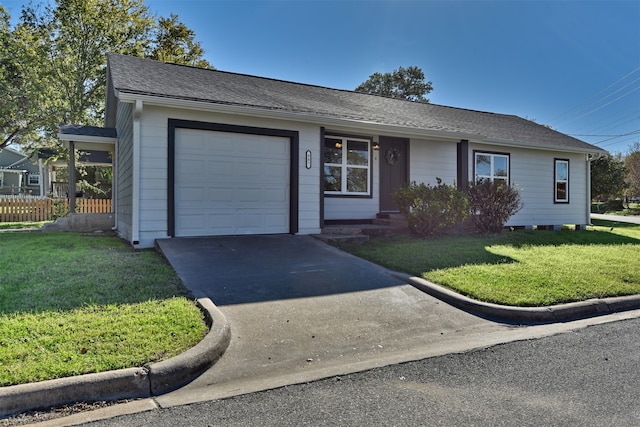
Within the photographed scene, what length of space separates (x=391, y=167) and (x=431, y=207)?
287 centimetres

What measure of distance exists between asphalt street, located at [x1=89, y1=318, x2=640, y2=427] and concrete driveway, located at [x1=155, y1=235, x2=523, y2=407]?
0.64 feet

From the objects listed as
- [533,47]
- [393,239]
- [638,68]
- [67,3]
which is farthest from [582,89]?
[67,3]

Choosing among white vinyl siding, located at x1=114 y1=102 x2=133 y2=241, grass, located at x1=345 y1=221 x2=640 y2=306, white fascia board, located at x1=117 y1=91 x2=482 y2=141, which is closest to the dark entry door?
white fascia board, located at x1=117 y1=91 x2=482 y2=141

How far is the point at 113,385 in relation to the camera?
2.85 meters

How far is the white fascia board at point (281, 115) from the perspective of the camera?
24.8 feet

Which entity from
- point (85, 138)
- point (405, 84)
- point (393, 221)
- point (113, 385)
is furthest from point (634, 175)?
point (113, 385)

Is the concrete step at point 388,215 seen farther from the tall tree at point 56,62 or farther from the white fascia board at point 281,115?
the tall tree at point 56,62

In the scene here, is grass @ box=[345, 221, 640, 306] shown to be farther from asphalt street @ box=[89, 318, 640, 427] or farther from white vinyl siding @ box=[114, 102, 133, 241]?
white vinyl siding @ box=[114, 102, 133, 241]

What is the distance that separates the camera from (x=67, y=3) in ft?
66.2

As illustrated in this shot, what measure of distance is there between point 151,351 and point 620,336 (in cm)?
464

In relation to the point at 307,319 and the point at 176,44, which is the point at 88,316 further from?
the point at 176,44

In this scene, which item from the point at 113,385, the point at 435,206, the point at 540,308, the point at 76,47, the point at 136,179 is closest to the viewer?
the point at 113,385

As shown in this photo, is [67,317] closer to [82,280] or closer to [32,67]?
[82,280]

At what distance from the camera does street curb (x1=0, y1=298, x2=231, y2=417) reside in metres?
2.63
